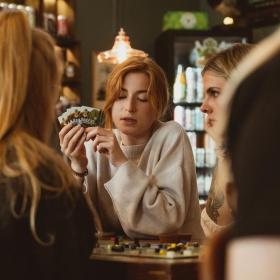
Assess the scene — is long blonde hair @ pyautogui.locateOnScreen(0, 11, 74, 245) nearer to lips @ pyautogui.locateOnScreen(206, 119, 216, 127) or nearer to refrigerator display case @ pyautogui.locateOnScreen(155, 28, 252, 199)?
lips @ pyautogui.locateOnScreen(206, 119, 216, 127)

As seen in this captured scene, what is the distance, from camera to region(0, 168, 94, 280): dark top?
1.32 meters

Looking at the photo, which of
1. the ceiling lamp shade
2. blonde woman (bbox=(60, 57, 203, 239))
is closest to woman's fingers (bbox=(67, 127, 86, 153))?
blonde woman (bbox=(60, 57, 203, 239))

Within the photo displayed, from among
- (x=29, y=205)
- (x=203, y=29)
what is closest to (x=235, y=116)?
(x=29, y=205)

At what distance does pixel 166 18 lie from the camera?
7082 millimetres

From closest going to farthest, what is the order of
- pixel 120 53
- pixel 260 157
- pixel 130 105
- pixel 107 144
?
pixel 260 157 < pixel 107 144 < pixel 130 105 < pixel 120 53

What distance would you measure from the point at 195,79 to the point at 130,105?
172 inches

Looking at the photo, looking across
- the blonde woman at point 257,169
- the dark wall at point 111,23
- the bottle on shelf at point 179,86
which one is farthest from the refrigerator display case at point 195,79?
the blonde woman at point 257,169

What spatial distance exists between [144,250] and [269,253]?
1.25 m

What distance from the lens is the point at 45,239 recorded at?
4.44ft

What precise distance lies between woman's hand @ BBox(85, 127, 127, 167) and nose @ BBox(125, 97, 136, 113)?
12 cm

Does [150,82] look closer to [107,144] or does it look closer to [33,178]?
[107,144]

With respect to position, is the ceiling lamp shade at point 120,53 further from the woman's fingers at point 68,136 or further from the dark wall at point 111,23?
the woman's fingers at point 68,136

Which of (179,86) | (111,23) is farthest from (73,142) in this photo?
(111,23)

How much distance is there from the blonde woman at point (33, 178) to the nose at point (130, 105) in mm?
930
